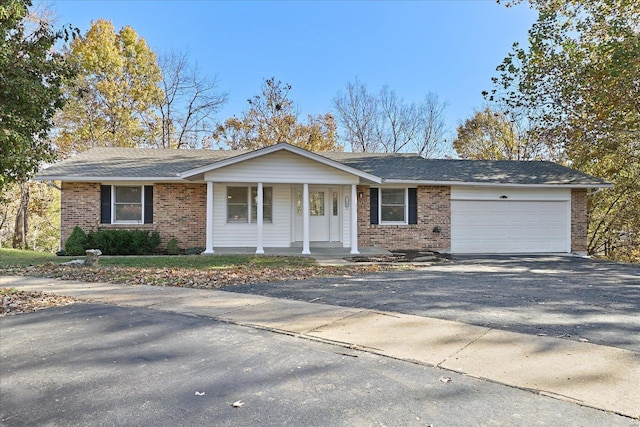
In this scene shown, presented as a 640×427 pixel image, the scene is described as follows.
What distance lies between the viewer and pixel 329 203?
15.5 metres

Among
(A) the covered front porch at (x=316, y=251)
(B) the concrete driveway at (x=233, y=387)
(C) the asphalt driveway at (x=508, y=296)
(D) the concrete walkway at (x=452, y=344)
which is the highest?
(A) the covered front porch at (x=316, y=251)

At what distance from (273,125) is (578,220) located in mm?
20379

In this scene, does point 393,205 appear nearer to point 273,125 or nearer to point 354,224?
point 354,224

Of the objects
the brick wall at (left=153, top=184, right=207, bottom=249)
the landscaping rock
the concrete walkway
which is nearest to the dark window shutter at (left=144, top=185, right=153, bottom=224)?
the brick wall at (left=153, top=184, right=207, bottom=249)

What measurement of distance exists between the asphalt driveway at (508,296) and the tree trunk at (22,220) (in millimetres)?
23518

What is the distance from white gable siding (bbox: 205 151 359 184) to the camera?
13430 millimetres

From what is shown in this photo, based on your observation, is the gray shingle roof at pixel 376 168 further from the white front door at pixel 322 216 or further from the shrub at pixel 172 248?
the shrub at pixel 172 248

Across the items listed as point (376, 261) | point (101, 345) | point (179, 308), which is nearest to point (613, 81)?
point (376, 261)

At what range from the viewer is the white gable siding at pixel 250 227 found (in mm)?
14703

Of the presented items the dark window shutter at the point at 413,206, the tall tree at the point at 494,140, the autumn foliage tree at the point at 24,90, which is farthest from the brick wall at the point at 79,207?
the tall tree at the point at 494,140

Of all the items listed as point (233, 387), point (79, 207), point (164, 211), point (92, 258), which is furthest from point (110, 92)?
point (233, 387)

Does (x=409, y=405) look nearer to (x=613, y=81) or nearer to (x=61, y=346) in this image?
(x=61, y=346)

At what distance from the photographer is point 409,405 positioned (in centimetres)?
308

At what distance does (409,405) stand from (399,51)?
27.9 metres
